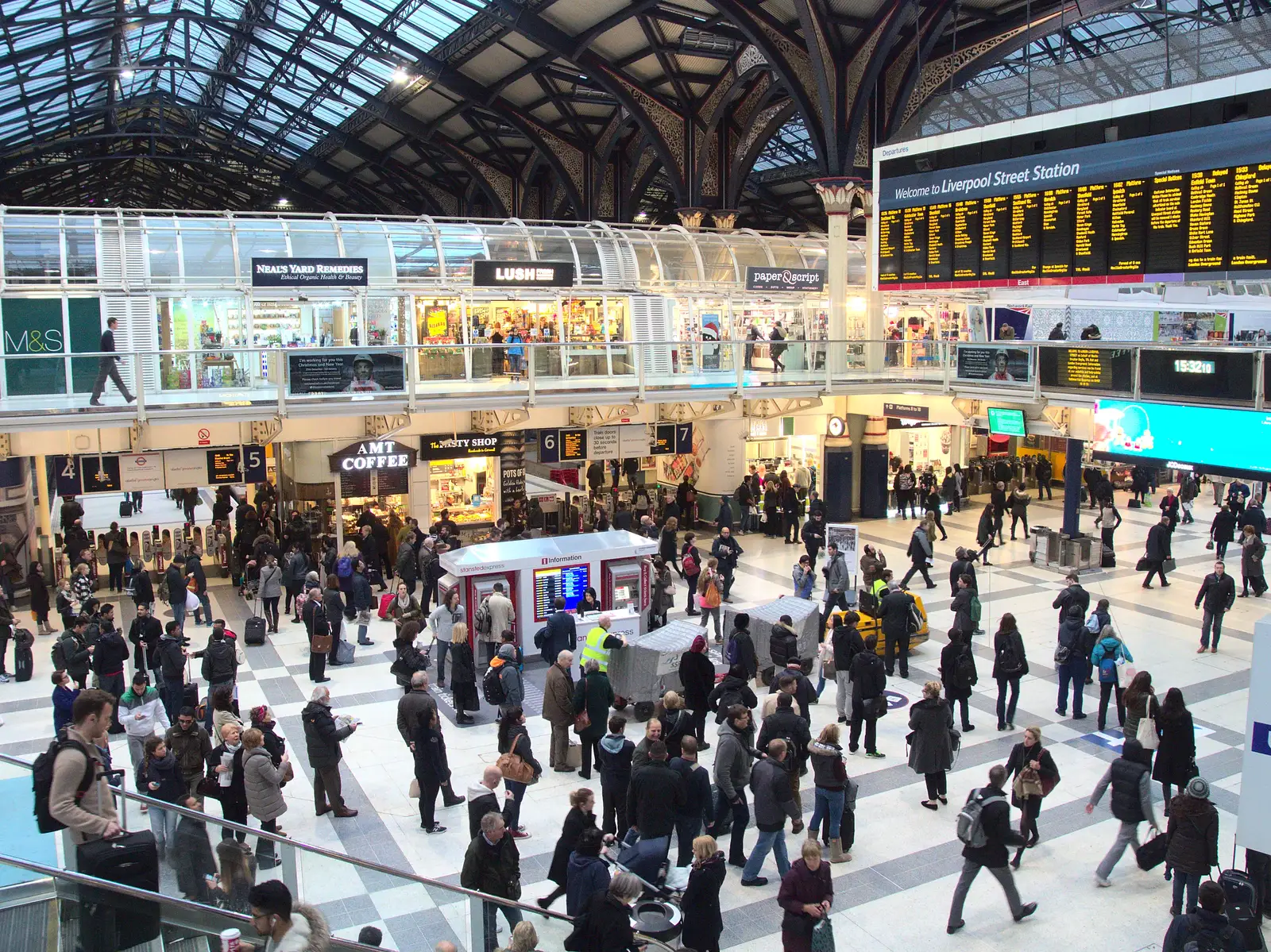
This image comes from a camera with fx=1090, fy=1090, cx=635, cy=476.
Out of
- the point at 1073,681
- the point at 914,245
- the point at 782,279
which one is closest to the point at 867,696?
the point at 1073,681

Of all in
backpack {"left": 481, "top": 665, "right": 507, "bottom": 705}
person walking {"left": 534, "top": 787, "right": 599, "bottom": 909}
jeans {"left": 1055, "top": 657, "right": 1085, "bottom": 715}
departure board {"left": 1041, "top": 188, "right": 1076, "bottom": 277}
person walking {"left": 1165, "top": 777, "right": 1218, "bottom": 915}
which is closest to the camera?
person walking {"left": 534, "top": 787, "right": 599, "bottom": 909}

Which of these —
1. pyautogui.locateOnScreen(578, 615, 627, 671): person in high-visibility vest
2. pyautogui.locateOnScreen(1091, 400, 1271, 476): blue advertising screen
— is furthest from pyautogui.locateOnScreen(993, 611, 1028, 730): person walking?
pyautogui.locateOnScreen(1091, 400, 1271, 476): blue advertising screen

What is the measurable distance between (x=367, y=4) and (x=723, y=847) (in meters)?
28.7

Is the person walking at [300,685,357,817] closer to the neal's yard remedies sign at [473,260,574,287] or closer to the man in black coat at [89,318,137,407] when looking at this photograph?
the man in black coat at [89,318,137,407]

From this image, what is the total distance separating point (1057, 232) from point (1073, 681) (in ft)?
22.3

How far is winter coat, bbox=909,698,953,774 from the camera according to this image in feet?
35.3

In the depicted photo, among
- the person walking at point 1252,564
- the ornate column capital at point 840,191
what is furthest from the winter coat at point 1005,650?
the ornate column capital at point 840,191

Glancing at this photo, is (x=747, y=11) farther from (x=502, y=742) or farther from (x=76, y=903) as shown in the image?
(x=76, y=903)

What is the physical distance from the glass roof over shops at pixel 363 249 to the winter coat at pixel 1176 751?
16862mm

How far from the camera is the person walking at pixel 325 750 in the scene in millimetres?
10586

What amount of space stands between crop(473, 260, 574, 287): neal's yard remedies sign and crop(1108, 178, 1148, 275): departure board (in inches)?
454

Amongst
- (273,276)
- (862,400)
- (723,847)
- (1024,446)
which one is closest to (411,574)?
(273,276)

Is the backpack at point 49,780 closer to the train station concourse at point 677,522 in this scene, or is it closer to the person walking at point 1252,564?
the train station concourse at point 677,522

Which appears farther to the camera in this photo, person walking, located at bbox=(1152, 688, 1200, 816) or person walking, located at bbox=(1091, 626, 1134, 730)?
person walking, located at bbox=(1091, 626, 1134, 730)
